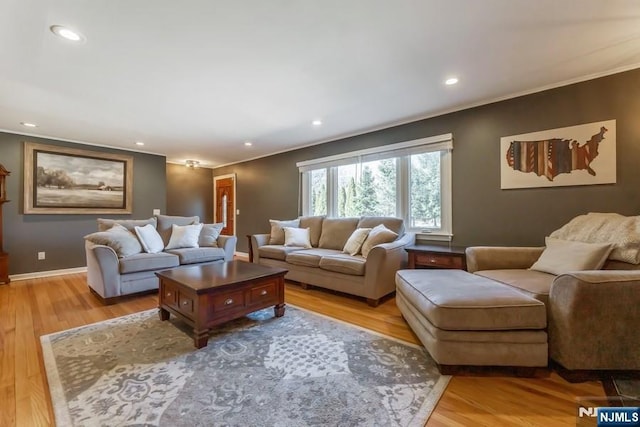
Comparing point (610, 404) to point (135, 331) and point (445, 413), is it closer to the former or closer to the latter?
point (445, 413)

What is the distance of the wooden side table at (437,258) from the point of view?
9.56 feet

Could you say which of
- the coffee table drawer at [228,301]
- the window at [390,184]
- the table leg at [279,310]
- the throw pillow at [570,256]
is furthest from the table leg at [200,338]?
the window at [390,184]

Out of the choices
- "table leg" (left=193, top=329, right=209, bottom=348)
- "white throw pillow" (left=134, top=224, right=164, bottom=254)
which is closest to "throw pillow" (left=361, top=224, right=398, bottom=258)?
"table leg" (left=193, top=329, right=209, bottom=348)

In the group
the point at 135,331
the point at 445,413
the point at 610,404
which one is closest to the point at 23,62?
the point at 135,331

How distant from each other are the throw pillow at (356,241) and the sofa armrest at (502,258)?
50.5 inches

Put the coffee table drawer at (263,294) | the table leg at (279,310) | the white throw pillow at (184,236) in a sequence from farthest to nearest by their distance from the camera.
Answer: the white throw pillow at (184,236), the table leg at (279,310), the coffee table drawer at (263,294)

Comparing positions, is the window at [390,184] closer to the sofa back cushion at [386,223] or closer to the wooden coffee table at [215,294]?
the sofa back cushion at [386,223]

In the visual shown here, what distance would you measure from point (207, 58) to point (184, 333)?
2.33 metres

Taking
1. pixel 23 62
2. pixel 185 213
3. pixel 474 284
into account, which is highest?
pixel 23 62

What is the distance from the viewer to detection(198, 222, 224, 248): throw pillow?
419cm

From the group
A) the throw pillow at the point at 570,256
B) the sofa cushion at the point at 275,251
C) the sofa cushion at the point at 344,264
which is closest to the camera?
the throw pillow at the point at 570,256

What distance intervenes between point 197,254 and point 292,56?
2838 millimetres

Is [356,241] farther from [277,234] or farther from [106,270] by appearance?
[106,270]

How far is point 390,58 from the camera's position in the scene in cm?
229
